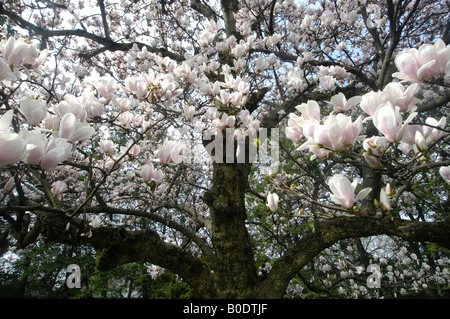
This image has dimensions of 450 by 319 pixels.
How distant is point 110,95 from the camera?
72.1 inches

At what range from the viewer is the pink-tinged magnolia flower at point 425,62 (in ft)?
2.75

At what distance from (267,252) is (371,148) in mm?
6057

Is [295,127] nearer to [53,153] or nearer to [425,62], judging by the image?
[425,62]

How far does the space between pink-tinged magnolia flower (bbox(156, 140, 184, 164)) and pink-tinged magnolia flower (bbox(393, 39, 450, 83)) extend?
1190 mm

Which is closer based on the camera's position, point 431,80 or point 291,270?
point 431,80

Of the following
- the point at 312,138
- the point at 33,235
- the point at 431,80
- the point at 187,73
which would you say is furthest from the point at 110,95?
the point at 431,80

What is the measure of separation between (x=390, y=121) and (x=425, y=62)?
282 mm

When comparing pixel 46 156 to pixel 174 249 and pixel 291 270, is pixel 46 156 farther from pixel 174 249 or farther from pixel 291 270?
pixel 291 270

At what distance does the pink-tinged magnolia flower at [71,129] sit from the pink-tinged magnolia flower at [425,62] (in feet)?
3.98

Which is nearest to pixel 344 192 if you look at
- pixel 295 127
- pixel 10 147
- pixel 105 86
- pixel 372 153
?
pixel 372 153

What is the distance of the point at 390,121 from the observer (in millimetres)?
792

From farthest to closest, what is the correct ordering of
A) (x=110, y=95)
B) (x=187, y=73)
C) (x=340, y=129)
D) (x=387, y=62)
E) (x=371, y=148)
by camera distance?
(x=387, y=62)
(x=187, y=73)
(x=110, y=95)
(x=371, y=148)
(x=340, y=129)

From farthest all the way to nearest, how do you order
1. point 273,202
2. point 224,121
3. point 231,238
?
1. point 231,238
2. point 224,121
3. point 273,202

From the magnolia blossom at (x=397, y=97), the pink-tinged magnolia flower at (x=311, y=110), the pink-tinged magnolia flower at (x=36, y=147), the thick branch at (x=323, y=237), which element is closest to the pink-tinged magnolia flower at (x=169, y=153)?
the pink-tinged magnolia flower at (x=36, y=147)
